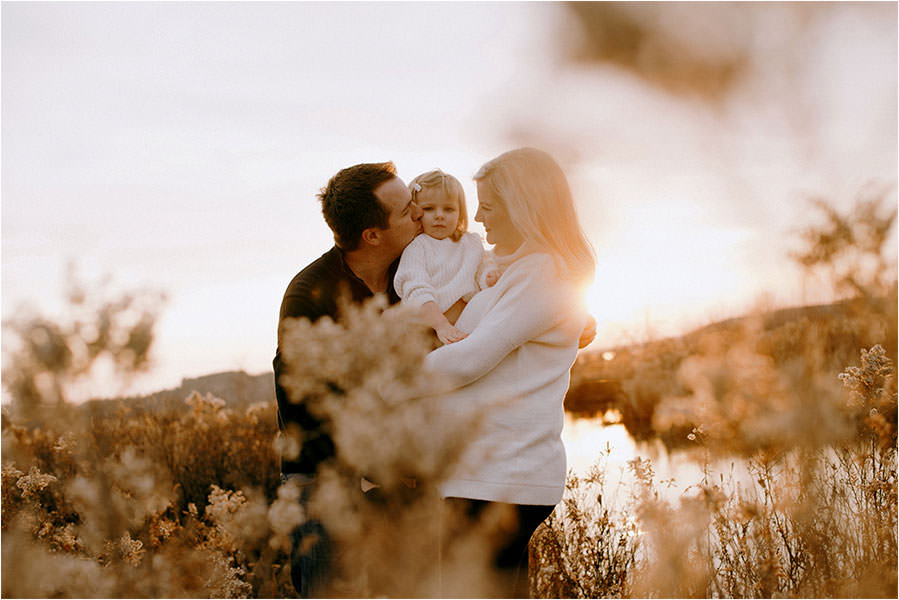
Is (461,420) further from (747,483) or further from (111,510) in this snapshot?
(747,483)

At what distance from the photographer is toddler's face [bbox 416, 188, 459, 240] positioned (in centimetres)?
360

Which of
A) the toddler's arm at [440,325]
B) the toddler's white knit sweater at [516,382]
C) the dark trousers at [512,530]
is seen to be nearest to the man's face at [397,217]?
the toddler's arm at [440,325]

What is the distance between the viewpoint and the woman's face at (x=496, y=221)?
273 centimetres

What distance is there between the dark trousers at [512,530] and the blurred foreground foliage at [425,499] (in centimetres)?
7

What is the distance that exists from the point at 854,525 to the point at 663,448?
362 cm

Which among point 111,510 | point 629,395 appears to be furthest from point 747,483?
point 629,395

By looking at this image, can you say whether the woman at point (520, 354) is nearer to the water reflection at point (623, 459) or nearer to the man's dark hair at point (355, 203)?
the man's dark hair at point (355, 203)

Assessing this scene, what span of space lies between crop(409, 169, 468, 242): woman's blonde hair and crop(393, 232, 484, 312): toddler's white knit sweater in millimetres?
58

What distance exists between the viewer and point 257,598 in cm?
439

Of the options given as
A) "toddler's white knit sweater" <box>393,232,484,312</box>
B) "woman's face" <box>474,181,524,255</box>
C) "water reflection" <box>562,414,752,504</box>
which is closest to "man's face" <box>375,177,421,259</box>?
"toddler's white knit sweater" <box>393,232,484,312</box>

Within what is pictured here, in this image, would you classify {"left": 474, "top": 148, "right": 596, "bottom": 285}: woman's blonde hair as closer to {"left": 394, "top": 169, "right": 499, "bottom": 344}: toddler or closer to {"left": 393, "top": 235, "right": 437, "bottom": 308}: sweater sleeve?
{"left": 394, "top": 169, "right": 499, "bottom": 344}: toddler

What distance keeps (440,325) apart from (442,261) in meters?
0.50

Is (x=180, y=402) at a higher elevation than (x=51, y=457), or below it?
higher

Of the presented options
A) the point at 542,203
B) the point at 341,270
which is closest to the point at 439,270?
the point at 341,270
